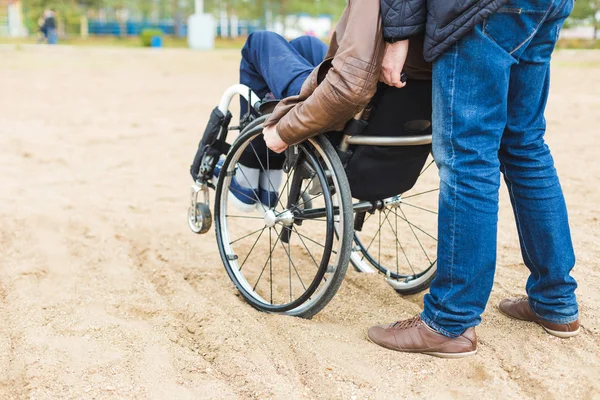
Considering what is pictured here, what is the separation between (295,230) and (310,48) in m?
0.79

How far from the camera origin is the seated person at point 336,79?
1.94 meters

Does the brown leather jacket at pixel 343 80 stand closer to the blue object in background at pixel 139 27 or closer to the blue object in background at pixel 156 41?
the blue object in background at pixel 156 41

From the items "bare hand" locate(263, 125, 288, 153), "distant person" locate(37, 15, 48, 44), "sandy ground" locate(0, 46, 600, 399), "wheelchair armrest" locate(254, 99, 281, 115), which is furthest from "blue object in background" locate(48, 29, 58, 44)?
"bare hand" locate(263, 125, 288, 153)

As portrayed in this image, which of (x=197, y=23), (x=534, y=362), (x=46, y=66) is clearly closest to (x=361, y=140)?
(x=534, y=362)

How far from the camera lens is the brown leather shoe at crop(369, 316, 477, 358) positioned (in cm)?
216

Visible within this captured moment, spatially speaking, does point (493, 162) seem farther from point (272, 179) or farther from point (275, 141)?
point (272, 179)

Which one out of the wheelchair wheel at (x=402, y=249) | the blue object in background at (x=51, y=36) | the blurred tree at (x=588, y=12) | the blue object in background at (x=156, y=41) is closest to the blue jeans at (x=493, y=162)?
the wheelchair wheel at (x=402, y=249)

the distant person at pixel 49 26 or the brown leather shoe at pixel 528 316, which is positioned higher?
the distant person at pixel 49 26

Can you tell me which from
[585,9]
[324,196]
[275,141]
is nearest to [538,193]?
[324,196]

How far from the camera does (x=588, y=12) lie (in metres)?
29.8

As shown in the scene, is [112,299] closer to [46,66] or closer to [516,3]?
[516,3]

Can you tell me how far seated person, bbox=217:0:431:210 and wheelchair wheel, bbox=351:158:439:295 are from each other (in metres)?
0.52

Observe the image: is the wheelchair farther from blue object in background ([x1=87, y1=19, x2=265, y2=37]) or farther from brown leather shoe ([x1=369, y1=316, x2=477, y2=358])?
blue object in background ([x1=87, y1=19, x2=265, y2=37])

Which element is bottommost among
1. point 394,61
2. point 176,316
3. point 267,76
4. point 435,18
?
point 176,316
